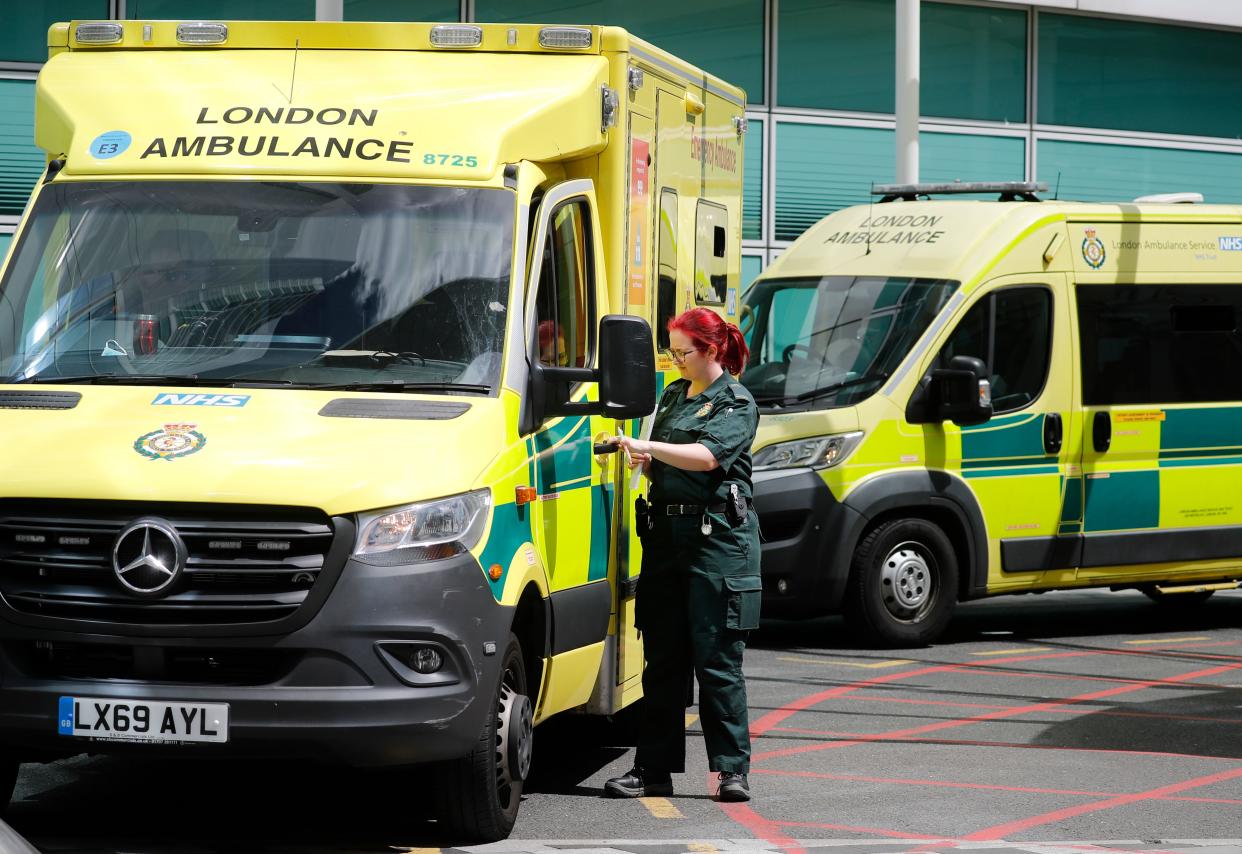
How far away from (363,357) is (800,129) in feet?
43.0

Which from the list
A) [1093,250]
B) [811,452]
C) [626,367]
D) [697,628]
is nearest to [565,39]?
[626,367]

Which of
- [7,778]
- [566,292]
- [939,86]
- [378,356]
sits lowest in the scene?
A: [7,778]

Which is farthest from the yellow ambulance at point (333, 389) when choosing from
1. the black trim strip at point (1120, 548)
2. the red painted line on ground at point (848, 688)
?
the black trim strip at point (1120, 548)

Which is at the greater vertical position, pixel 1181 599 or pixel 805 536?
pixel 805 536

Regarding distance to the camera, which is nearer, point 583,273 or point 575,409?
point 575,409

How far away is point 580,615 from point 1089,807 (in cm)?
203

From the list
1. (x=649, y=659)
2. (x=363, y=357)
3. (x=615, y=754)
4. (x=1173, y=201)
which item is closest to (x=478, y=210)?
(x=363, y=357)

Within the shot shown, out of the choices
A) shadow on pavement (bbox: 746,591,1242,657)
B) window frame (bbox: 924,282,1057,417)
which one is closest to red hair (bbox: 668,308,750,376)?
window frame (bbox: 924,282,1057,417)

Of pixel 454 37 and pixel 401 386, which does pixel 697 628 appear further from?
pixel 454 37

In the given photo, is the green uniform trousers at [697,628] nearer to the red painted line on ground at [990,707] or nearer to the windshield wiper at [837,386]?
the red painted line on ground at [990,707]

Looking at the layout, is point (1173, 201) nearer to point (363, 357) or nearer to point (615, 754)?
point (615, 754)

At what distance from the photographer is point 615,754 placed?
8.73 metres

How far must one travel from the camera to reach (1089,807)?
763 centimetres

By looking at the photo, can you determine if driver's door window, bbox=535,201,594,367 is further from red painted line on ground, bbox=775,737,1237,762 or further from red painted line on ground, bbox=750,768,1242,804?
red painted line on ground, bbox=775,737,1237,762
